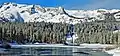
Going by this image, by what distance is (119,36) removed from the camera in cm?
19062

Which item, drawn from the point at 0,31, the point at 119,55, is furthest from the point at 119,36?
the point at 119,55

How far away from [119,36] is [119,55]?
8930 cm

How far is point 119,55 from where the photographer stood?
103m

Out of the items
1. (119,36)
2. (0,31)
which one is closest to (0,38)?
(0,31)

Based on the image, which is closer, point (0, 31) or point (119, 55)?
point (119, 55)

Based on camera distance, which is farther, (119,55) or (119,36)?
(119,36)

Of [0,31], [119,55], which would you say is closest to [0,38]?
Answer: [0,31]

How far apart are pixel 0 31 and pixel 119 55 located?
108m

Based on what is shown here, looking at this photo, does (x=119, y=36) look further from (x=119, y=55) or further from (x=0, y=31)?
(x=119, y=55)

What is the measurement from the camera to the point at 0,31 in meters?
198

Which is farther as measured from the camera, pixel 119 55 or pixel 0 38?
pixel 0 38

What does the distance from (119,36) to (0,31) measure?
65786mm

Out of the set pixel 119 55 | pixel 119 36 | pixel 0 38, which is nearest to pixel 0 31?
pixel 0 38

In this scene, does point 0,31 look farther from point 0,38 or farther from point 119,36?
point 119,36
